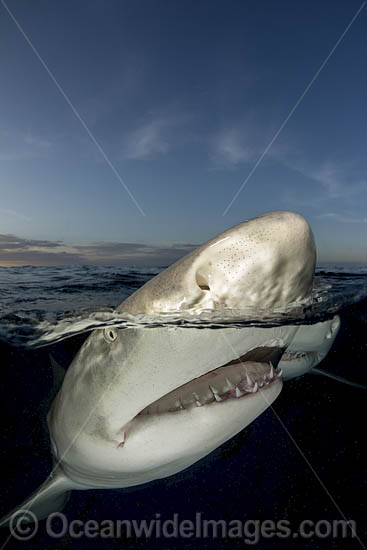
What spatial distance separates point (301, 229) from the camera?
1278 mm

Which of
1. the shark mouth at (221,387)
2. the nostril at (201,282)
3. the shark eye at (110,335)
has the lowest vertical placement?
the shark mouth at (221,387)

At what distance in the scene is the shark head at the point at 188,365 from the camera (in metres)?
1.28

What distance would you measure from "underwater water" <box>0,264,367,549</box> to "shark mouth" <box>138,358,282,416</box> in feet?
1.34

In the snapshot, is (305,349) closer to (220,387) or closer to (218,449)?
(218,449)

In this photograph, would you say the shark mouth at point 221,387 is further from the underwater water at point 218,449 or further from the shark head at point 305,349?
the shark head at point 305,349

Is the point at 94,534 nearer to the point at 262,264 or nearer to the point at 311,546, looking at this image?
the point at 311,546

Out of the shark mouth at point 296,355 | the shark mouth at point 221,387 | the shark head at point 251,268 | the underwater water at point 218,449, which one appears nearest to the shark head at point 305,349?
the shark mouth at point 296,355

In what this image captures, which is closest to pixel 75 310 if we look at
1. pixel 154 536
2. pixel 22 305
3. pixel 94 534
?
pixel 22 305

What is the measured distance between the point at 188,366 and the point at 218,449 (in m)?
4.03

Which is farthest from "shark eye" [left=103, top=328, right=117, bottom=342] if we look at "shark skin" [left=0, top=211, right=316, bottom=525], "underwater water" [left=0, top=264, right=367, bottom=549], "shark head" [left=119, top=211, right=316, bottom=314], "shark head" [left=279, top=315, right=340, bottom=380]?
"shark head" [left=279, top=315, right=340, bottom=380]

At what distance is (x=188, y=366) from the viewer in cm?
159

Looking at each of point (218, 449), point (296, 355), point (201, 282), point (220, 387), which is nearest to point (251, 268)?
point (201, 282)

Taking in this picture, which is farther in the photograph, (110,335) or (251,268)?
(110,335)

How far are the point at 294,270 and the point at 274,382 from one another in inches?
35.4
